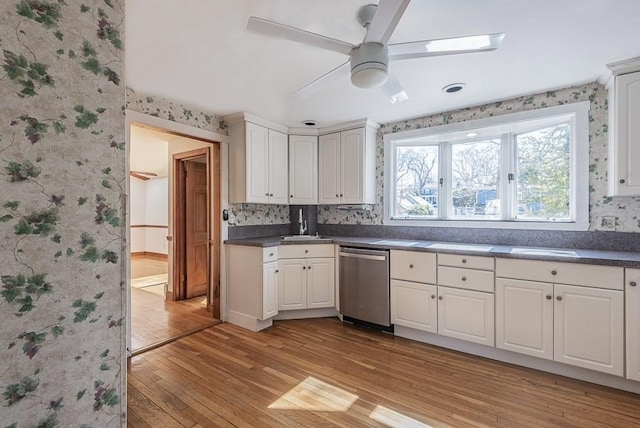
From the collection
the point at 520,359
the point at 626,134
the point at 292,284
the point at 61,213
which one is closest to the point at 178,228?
the point at 292,284

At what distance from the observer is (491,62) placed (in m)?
2.11

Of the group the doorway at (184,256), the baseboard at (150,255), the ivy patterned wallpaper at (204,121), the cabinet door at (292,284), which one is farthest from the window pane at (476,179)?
the baseboard at (150,255)

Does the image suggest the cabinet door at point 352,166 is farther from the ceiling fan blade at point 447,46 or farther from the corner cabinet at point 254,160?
the ceiling fan blade at point 447,46

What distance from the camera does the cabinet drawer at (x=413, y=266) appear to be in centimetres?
271

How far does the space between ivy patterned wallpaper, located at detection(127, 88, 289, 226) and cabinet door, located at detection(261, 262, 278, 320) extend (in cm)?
75

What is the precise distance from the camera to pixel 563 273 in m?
2.15

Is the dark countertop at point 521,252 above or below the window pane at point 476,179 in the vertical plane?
below

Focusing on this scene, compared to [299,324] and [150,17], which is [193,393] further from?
[150,17]

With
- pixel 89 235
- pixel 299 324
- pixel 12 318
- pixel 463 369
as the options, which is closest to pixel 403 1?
pixel 89 235

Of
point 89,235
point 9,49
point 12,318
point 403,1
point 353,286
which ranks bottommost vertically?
point 353,286

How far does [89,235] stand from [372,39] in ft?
4.88

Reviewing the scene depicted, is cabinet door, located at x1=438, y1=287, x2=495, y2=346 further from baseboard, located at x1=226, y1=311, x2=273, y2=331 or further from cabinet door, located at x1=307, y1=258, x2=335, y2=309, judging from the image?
baseboard, located at x1=226, y1=311, x2=273, y2=331

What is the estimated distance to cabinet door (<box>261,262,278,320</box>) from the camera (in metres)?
3.05

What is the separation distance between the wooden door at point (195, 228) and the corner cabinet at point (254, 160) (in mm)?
1057
